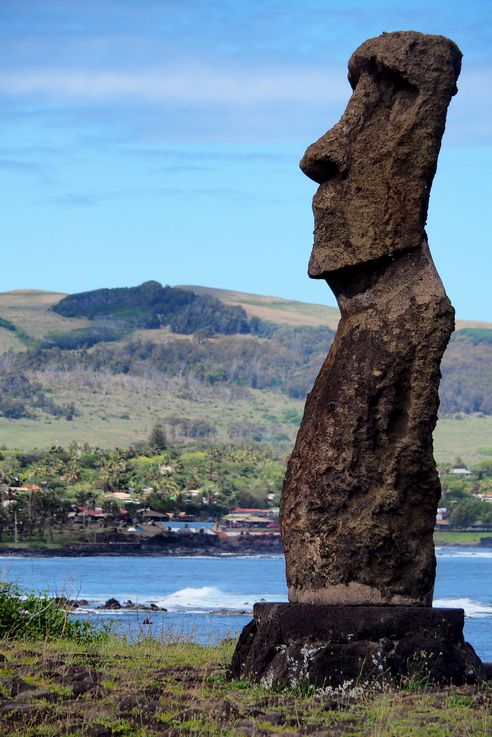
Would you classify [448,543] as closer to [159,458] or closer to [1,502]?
[159,458]

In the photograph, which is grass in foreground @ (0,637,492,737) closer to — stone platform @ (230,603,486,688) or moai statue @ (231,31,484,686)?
stone platform @ (230,603,486,688)

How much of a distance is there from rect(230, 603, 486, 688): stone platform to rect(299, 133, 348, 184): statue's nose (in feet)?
12.5

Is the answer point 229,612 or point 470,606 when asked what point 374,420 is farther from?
point 470,606

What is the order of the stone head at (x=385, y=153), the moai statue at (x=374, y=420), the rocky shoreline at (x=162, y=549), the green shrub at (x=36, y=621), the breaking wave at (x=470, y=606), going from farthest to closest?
the rocky shoreline at (x=162, y=549), the breaking wave at (x=470, y=606), the green shrub at (x=36, y=621), the stone head at (x=385, y=153), the moai statue at (x=374, y=420)

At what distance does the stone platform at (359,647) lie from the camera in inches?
441

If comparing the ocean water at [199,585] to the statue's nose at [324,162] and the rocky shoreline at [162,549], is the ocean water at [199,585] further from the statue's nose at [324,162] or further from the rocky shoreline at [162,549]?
the statue's nose at [324,162]

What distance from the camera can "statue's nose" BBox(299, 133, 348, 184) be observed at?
12.4 m

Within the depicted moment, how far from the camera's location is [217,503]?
16338 cm

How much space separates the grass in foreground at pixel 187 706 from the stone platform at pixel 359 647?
0.62ft

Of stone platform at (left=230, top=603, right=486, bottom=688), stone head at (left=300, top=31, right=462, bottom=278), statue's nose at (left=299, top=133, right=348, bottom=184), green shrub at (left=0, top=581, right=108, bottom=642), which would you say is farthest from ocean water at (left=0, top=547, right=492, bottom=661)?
statue's nose at (left=299, top=133, right=348, bottom=184)

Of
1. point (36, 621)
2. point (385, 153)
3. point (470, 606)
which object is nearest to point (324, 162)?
point (385, 153)

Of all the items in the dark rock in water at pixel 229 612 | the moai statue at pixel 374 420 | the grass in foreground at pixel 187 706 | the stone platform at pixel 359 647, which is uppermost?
the moai statue at pixel 374 420

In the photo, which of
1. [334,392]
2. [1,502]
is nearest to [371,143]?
[334,392]

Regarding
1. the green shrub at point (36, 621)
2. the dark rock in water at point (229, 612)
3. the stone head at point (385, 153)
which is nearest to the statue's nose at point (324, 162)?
the stone head at point (385, 153)
